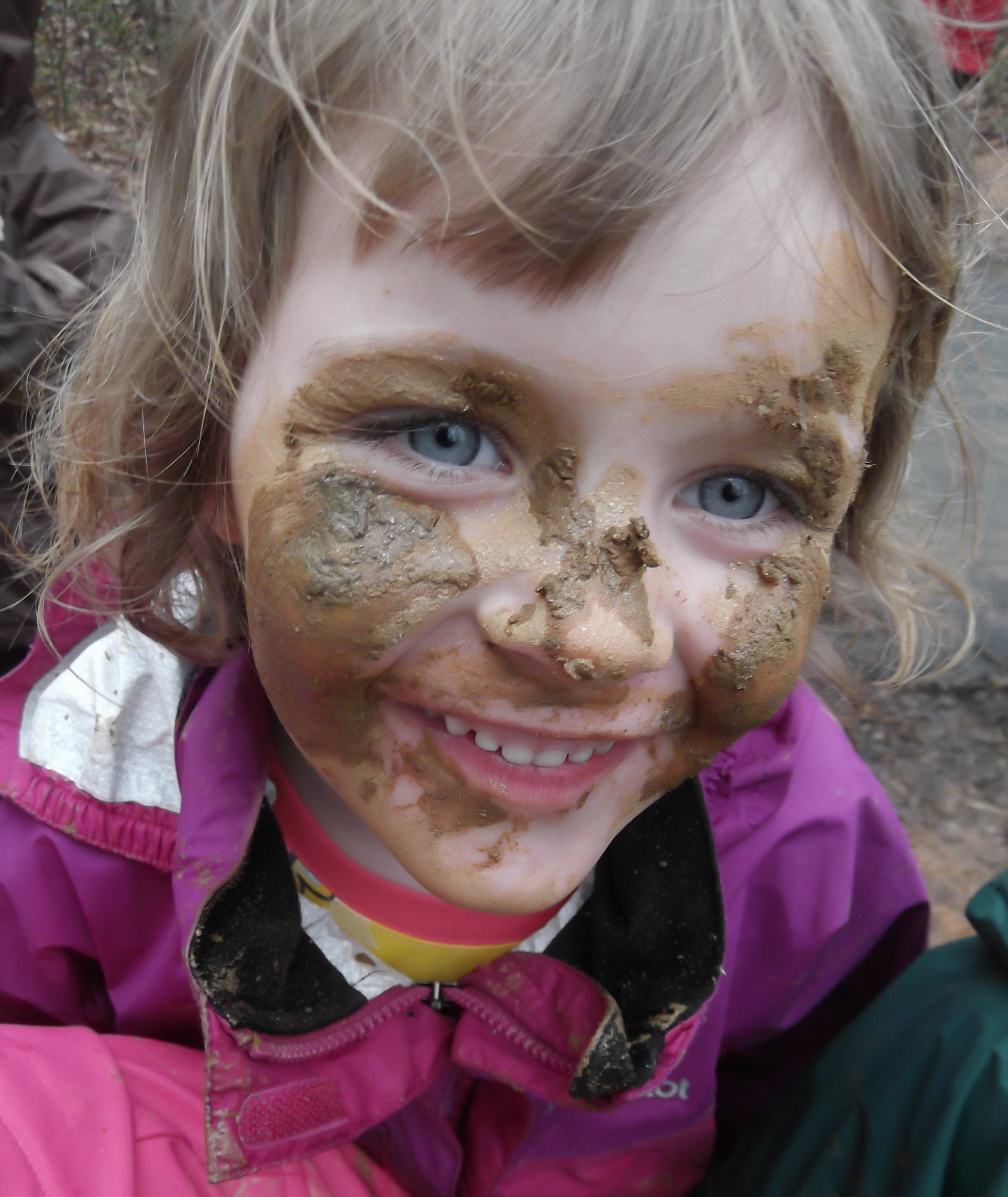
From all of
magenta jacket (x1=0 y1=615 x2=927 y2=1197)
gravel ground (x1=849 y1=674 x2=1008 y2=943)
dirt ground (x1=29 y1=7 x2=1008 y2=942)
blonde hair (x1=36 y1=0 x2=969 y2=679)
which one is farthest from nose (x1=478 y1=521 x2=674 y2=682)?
gravel ground (x1=849 y1=674 x2=1008 y2=943)

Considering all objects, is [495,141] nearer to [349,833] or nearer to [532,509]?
[532,509]

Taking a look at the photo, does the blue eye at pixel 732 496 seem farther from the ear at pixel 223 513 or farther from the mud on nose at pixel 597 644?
the ear at pixel 223 513

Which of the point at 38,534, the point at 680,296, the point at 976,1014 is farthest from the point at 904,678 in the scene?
the point at 38,534

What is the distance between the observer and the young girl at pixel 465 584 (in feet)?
2.45

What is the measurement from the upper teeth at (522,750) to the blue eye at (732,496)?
0.81 ft

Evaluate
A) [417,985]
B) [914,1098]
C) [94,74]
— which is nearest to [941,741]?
[914,1098]

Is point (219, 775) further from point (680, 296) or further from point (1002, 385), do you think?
point (1002, 385)

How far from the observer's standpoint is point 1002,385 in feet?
7.02

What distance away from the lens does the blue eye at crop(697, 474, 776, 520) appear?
87 cm

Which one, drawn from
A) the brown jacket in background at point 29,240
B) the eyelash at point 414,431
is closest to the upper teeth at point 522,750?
the eyelash at point 414,431

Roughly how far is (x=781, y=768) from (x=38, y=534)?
141 centimetres

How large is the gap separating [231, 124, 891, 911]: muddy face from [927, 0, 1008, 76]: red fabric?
349 mm

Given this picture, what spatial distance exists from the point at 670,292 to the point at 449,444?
22cm

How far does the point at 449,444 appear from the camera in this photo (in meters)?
0.83
